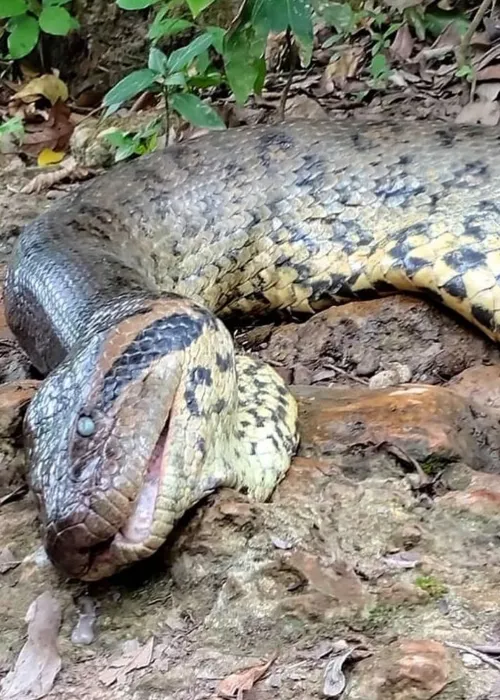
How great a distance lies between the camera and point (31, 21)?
8.04 metres

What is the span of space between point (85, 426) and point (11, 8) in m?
5.70

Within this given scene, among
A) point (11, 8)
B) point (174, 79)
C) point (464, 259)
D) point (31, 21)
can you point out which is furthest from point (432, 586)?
point (31, 21)

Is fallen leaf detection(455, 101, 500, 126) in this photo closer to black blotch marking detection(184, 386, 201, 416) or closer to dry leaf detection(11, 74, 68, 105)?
black blotch marking detection(184, 386, 201, 416)

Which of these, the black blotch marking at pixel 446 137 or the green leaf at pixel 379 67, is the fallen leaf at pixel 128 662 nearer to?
the black blotch marking at pixel 446 137

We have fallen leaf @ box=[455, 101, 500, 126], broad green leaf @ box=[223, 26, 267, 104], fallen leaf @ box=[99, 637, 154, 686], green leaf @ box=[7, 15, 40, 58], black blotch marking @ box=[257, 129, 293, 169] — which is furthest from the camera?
green leaf @ box=[7, 15, 40, 58]

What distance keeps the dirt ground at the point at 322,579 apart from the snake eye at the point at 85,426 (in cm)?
38

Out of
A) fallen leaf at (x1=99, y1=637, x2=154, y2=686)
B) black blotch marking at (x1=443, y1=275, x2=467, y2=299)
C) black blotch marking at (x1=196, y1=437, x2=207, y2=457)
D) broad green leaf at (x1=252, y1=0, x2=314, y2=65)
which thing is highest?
broad green leaf at (x1=252, y1=0, x2=314, y2=65)

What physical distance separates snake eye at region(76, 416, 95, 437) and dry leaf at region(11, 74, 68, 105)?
20.3 feet

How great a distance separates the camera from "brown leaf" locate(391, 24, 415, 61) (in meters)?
7.23

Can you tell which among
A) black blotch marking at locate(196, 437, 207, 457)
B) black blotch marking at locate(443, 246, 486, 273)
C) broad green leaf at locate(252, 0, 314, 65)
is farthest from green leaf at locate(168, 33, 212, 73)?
black blotch marking at locate(196, 437, 207, 457)

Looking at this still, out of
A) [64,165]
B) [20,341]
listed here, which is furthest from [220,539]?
[64,165]

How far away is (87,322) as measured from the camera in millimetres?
3619

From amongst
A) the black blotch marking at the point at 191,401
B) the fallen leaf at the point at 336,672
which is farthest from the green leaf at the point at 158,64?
the fallen leaf at the point at 336,672

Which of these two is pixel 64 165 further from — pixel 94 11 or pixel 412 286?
pixel 412 286
